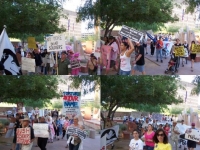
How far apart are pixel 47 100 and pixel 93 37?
126cm

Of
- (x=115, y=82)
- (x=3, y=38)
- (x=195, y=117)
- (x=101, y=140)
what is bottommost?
(x=101, y=140)

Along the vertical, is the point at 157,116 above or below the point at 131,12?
below

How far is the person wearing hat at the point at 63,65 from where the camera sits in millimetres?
6125

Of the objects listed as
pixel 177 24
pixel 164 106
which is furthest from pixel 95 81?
pixel 177 24

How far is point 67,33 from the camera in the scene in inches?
238

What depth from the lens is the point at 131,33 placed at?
5902mm

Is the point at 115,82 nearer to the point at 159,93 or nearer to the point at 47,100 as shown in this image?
the point at 159,93

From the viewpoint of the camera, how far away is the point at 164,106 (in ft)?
19.8

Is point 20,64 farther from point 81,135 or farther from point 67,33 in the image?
point 81,135

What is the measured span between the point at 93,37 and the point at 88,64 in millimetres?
442

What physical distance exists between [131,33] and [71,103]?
146cm

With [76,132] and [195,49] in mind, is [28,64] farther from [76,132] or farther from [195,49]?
[195,49]

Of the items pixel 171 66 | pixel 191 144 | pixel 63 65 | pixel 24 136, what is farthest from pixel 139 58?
pixel 24 136

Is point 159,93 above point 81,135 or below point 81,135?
above
